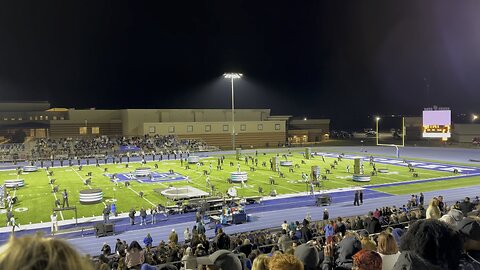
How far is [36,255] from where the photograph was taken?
59.1 inches

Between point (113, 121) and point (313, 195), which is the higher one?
point (113, 121)

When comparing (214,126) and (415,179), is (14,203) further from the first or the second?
(214,126)

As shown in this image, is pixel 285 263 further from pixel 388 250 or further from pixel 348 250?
pixel 348 250

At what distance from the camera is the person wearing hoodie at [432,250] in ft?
10.3

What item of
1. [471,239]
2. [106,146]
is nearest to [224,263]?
[471,239]

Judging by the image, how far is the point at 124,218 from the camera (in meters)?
24.0

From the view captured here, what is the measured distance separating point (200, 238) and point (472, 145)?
220 ft

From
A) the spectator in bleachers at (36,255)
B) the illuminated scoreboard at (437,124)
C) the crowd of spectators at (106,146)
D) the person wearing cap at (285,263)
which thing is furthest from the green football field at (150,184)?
the spectator in bleachers at (36,255)

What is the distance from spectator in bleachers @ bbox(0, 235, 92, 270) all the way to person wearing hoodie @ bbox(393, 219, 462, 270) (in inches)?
99.9

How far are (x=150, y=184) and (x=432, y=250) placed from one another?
33196mm

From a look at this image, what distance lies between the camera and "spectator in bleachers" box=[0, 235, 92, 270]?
4.89 feet

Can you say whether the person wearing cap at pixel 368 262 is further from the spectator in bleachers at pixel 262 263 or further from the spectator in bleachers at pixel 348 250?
the spectator in bleachers at pixel 348 250

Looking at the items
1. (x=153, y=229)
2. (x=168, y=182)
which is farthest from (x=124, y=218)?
(x=168, y=182)

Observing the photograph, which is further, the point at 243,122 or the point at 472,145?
the point at 243,122
